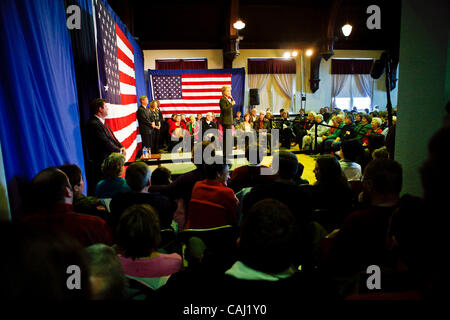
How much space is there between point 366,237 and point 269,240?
561mm

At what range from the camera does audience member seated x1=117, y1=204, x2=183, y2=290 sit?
38.9 inches

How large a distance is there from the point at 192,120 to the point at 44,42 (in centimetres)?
522

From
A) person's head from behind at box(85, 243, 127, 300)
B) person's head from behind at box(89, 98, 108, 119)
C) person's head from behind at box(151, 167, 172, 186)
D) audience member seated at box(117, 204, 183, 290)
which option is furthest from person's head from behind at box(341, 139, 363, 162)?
person's head from behind at box(89, 98, 108, 119)

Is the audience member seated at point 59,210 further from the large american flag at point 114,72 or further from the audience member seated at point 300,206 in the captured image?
the large american flag at point 114,72

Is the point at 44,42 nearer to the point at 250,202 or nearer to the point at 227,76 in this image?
the point at 250,202

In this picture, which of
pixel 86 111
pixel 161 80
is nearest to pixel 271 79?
pixel 161 80

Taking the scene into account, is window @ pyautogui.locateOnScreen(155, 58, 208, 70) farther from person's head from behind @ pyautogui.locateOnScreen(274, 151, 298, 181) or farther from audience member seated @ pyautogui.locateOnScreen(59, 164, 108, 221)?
person's head from behind @ pyautogui.locateOnScreen(274, 151, 298, 181)

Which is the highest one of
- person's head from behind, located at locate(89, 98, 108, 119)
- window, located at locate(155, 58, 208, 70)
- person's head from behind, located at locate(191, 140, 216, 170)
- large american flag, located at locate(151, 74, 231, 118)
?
window, located at locate(155, 58, 208, 70)

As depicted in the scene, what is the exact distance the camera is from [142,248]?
3.28ft

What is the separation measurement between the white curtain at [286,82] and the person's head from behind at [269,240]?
11012mm

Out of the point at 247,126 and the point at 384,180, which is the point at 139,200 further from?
the point at 247,126

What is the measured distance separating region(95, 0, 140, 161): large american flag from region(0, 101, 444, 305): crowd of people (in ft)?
7.45

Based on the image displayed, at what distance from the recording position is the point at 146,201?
1475 mm

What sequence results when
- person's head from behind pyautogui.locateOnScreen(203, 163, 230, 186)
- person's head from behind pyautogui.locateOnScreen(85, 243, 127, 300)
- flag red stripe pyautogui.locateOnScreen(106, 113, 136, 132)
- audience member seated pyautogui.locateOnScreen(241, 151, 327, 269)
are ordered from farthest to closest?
1. flag red stripe pyautogui.locateOnScreen(106, 113, 136, 132)
2. person's head from behind pyautogui.locateOnScreen(203, 163, 230, 186)
3. audience member seated pyautogui.locateOnScreen(241, 151, 327, 269)
4. person's head from behind pyautogui.locateOnScreen(85, 243, 127, 300)
